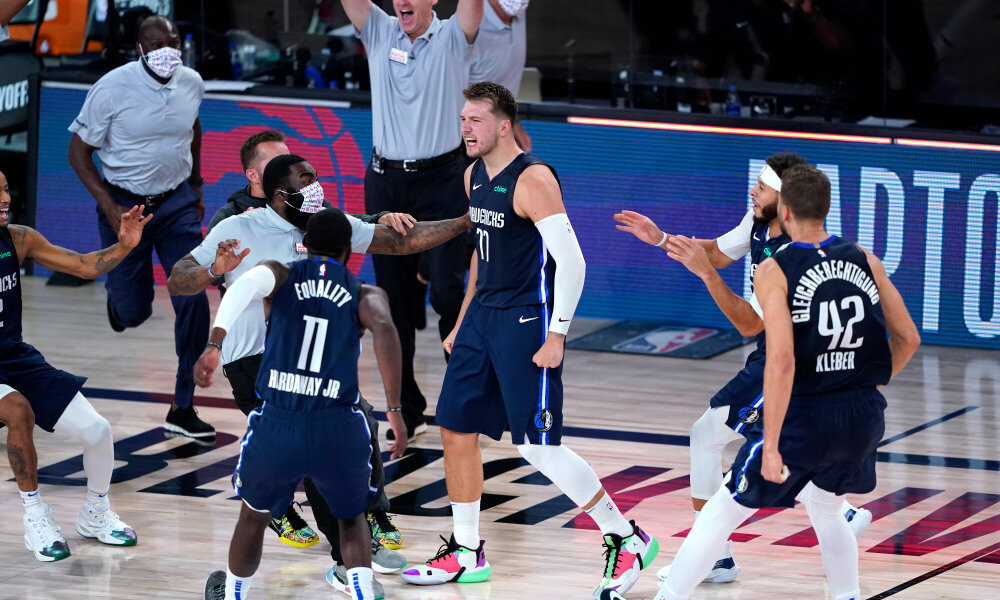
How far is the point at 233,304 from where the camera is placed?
16.0ft

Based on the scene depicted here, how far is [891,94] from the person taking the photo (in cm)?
1035

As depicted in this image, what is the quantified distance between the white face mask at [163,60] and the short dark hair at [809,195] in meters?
4.27

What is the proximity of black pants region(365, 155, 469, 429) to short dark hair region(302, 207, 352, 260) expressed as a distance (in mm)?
2701

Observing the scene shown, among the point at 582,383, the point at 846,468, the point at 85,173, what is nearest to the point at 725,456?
the point at 582,383

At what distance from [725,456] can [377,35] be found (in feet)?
9.43

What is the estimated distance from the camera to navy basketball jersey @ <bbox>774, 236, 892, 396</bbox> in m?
4.86

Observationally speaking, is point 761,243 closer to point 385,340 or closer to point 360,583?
point 385,340

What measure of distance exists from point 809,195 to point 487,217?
1337 millimetres

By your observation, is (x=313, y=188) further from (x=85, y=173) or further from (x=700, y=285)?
(x=700, y=285)

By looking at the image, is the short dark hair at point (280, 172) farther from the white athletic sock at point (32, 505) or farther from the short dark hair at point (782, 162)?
the short dark hair at point (782, 162)

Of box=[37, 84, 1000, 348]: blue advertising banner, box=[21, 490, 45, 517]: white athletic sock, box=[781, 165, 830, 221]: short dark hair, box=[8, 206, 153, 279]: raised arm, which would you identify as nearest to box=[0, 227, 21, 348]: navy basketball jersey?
box=[8, 206, 153, 279]: raised arm

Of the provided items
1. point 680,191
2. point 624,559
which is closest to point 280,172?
point 624,559

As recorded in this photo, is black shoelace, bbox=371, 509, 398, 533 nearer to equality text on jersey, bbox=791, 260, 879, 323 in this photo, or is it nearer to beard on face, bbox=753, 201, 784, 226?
beard on face, bbox=753, 201, 784, 226

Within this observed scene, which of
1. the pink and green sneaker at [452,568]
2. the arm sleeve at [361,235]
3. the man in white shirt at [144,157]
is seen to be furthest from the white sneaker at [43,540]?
the man in white shirt at [144,157]
